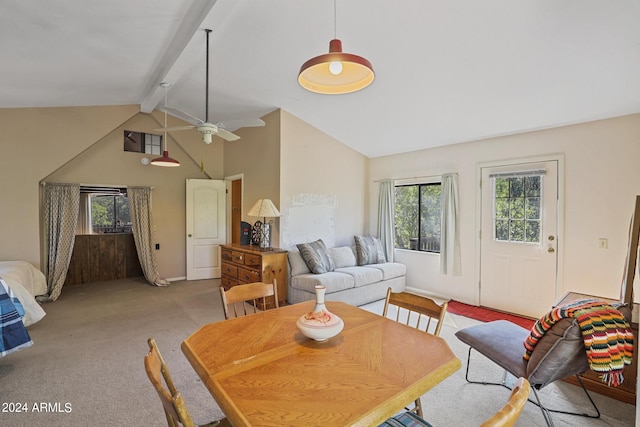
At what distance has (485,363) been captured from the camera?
2.79 meters

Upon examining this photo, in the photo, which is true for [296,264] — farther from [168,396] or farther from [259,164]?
[168,396]

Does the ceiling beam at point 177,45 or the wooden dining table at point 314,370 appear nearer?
the wooden dining table at point 314,370

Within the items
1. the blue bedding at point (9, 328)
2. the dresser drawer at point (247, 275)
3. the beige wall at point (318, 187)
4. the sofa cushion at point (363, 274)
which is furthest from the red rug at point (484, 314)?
the blue bedding at point (9, 328)

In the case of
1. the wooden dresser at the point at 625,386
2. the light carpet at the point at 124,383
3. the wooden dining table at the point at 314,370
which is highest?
the wooden dining table at the point at 314,370

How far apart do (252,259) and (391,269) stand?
7.03 ft

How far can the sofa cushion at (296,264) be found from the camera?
13.9 ft

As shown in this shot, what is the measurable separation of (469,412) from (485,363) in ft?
2.70

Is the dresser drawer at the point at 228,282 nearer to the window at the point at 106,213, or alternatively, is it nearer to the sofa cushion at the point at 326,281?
the sofa cushion at the point at 326,281

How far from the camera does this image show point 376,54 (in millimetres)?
3059

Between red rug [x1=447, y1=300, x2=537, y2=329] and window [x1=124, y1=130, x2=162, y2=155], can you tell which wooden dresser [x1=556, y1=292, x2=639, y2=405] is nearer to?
red rug [x1=447, y1=300, x2=537, y2=329]

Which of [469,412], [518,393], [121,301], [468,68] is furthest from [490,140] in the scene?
[121,301]

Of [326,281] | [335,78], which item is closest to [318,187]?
[326,281]

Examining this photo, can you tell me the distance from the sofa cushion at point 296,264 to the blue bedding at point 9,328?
2.68 metres

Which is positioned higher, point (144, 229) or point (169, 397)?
point (144, 229)
